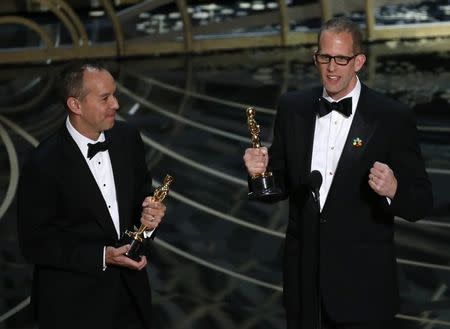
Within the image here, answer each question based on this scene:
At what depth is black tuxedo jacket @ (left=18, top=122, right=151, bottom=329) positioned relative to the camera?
3.97m

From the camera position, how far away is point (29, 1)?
1331 centimetres

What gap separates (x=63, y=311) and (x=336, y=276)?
97 centimetres

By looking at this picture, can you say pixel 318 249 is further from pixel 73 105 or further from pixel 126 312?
pixel 73 105

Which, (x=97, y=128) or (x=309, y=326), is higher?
(x=97, y=128)

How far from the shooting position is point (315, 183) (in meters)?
3.78

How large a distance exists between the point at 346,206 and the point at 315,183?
236 mm

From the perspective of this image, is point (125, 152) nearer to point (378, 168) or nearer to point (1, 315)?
point (378, 168)

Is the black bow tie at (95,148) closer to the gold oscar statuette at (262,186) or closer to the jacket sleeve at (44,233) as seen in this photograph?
the jacket sleeve at (44,233)

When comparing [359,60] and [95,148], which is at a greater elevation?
[359,60]

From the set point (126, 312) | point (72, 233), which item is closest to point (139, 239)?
point (72, 233)

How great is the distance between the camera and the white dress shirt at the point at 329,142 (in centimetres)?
401

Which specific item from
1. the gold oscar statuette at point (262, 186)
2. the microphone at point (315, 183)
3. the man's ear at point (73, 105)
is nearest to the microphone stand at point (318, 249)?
the microphone at point (315, 183)

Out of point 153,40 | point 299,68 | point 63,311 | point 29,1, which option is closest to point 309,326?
point 63,311

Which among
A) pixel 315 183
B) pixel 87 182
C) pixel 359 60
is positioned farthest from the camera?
pixel 87 182
